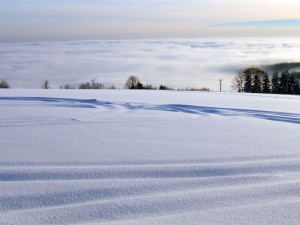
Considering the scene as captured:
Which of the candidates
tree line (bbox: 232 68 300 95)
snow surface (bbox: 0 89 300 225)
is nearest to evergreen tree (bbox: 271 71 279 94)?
tree line (bbox: 232 68 300 95)

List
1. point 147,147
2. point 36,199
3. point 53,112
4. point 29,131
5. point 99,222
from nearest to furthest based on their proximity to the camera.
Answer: point 99,222 → point 36,199 → point 147,147 → point 29,131 → point 53,112

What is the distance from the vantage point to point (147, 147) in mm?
2529

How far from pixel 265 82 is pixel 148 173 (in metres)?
42.6

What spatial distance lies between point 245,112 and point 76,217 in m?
3.91

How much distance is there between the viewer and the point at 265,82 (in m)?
41.8

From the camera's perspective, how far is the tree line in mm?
38719

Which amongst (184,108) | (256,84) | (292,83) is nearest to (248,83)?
(256,84)

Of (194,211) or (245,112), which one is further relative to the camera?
(245,112)

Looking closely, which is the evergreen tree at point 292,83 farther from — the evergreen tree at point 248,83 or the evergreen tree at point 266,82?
the evergreen tree at point 248,83

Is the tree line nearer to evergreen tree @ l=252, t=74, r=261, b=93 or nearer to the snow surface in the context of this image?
evergreen tree @ l=252, t=74, r=261, b=93

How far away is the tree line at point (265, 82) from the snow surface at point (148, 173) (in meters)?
38.1

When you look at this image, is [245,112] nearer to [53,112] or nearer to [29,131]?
[53,112]

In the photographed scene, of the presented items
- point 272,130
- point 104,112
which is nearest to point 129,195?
point 272,130

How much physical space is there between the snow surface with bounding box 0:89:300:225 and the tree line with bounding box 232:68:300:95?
3810cm
